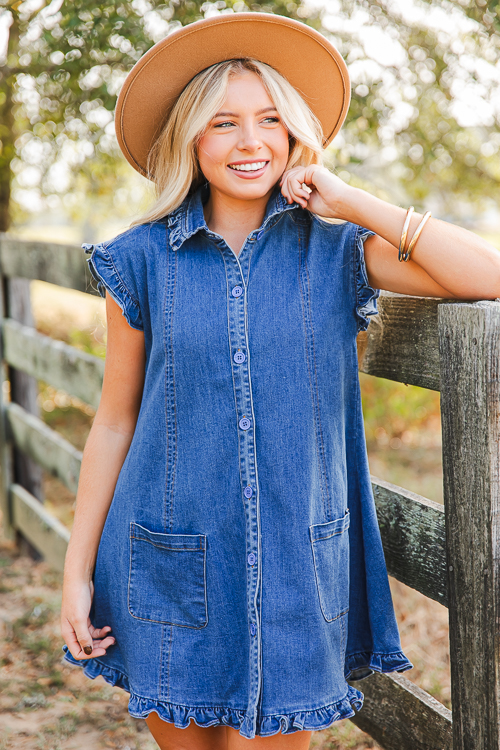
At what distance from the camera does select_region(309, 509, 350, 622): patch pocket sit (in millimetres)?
1550

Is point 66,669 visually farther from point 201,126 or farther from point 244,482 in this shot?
point 201,126

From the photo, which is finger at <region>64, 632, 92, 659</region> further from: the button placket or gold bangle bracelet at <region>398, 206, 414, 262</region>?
gold bangle bracelet at <region>398, 206, 414, 262</region>

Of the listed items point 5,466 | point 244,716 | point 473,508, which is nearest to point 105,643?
point 244,716

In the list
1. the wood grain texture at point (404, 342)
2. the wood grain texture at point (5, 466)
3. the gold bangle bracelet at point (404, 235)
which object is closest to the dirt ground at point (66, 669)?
the wood grain texture at point (5, 466)

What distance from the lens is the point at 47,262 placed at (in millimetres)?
3400

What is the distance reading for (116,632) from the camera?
1687 mm

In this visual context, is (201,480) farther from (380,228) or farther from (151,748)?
(151,748)

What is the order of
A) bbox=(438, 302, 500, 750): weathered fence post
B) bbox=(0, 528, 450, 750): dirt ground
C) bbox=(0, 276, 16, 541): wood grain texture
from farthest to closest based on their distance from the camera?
bbox=(0, 276, 16, 541): wood grain texture, bbox=(0, 528, 450, 750): dirt ground, bbox=(438, 302, 500, 750): weathered fence post

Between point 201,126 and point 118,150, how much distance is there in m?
2.79

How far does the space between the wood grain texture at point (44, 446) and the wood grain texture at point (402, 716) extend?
6.05 ft

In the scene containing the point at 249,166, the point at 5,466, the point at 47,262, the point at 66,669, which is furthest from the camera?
the point at 5,466

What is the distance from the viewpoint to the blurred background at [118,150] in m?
2.75

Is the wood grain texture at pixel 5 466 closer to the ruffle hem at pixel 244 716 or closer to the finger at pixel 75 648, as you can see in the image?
the finger at pixel 75 648

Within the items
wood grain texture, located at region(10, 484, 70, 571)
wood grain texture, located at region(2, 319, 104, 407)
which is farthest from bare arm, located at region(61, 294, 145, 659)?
wood grain texture, located at region(10, 484, 70, 571)
